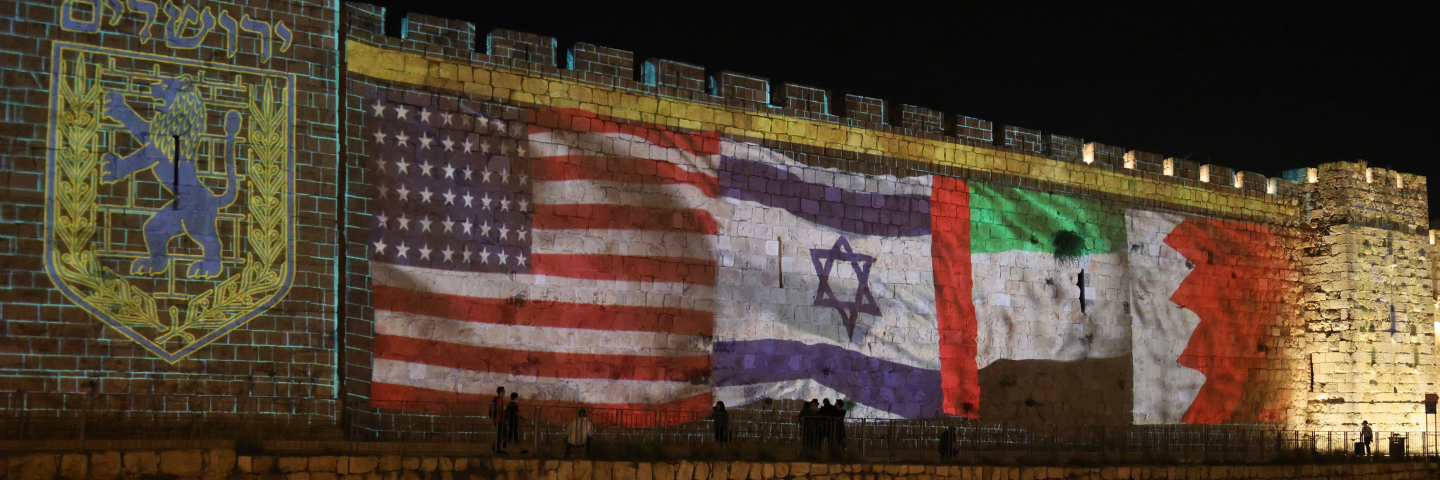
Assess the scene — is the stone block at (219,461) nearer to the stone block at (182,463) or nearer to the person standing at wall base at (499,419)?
the stone block at (182,463)

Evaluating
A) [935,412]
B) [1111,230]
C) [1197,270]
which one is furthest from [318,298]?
[1197,270]

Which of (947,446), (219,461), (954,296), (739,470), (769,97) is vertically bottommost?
(947,446)

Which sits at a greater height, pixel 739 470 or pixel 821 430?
pixel 821 430

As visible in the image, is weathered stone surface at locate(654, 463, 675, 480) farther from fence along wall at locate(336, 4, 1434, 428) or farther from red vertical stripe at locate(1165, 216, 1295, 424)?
red vertical stripe at locate(1165, 216, 1295, 424)

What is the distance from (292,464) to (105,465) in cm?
146

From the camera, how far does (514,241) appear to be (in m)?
14.8

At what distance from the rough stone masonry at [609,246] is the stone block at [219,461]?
1.64m

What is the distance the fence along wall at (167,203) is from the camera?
12188 mm

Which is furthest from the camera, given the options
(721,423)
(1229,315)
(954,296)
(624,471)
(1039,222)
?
(1229,315)

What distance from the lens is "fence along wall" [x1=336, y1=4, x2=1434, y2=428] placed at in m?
14.4

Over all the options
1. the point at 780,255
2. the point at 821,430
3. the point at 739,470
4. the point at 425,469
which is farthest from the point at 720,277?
the point at 425,469

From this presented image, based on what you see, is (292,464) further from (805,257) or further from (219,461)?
(805,257)

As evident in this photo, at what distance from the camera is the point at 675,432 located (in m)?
15.4

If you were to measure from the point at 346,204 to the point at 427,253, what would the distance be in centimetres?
101
